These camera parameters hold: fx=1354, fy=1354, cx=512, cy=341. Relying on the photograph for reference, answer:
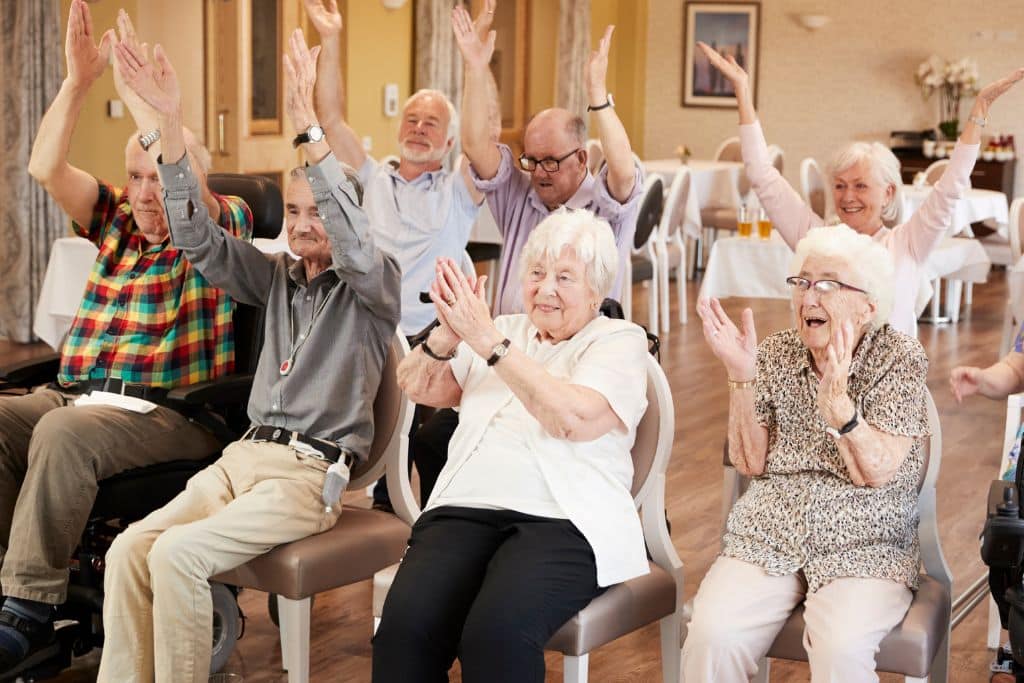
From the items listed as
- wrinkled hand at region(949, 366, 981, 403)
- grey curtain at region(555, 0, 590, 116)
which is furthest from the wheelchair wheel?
grey curtain at region(555, 0, 590, 116)

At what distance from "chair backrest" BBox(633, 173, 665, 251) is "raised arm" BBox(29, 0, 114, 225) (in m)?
4.09

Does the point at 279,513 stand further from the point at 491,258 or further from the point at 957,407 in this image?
the point at 957,407

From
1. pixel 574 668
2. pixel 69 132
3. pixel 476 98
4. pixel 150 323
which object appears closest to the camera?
pixel 574 668

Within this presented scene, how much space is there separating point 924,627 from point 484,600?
0.78 m

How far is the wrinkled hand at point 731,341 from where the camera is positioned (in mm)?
2549

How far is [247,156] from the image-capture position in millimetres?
8430

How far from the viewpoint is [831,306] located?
256cm

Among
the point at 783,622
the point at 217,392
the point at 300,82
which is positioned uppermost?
the point at 300,82

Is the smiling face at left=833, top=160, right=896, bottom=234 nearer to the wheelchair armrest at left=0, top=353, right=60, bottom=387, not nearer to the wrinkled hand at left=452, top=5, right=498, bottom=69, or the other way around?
the wrinkled hand at left=452, top=5, right=498, bottom=69

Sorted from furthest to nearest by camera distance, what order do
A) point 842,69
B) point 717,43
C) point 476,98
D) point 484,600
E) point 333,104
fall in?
1. point 717,43
2. point 842,69
3. point 333,104
4. point 476,98
5. point 484,600

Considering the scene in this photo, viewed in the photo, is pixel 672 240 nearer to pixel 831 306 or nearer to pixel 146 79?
pixel 146 79

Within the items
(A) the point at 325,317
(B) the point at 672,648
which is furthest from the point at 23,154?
(B) the point at 672,648

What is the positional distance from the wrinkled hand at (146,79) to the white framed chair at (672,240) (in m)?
5.21

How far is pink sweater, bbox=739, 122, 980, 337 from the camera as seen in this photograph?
132 inches
